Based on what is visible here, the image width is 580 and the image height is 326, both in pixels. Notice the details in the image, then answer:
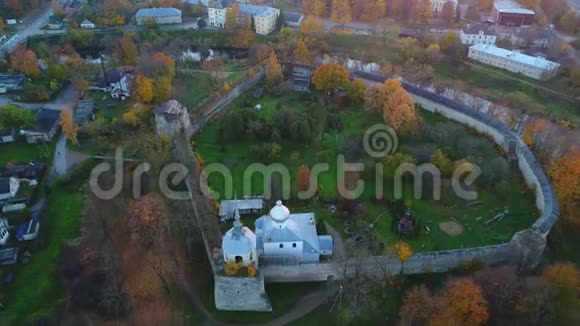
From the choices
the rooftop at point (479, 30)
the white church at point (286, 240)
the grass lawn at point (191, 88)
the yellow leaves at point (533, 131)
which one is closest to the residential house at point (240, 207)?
the white church at point (286, 240)

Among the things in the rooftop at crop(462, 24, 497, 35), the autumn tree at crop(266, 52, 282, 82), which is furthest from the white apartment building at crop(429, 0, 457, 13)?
the autumn tree at crop(266, 52, 282, 82)

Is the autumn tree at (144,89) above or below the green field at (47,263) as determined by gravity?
above

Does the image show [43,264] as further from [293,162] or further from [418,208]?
[418,208]

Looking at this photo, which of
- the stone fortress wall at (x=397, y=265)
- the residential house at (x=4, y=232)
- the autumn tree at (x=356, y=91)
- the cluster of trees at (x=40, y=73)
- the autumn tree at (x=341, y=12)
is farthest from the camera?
the autumn tree at (x=341, y=12)

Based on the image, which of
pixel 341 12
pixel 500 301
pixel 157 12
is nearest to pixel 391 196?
pixel 500 301

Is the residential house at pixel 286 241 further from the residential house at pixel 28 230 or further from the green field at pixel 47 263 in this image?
the residential house at pixel 28 230

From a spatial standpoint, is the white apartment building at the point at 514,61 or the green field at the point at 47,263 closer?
the green field at the point at 47,263

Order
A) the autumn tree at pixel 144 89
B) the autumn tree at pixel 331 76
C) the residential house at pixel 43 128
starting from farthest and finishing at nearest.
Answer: the autumn tree at pixel 331 76, the autumn tree at pixel 144 89, the residential house at pixel 43 128

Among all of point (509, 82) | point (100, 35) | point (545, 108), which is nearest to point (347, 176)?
point (545, 108)
